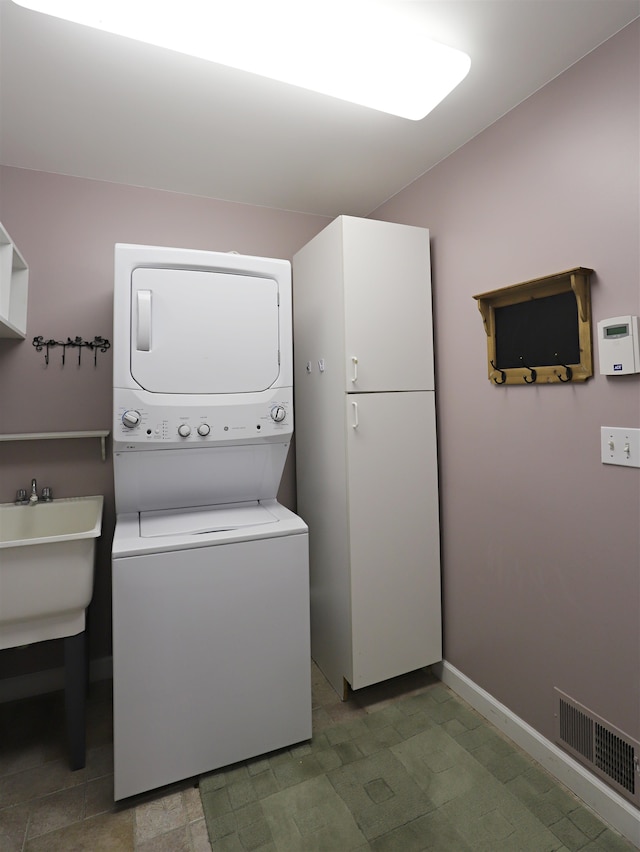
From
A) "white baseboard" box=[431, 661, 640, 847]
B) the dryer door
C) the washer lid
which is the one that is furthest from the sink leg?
"white baseboard" box=[431, 661, 640, 847]

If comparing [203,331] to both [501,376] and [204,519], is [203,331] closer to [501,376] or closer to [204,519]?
[204,519]

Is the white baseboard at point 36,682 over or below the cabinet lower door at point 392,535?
below

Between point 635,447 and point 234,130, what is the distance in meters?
1.94

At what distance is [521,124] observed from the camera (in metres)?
1.82

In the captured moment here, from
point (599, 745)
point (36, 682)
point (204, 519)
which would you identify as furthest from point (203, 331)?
point (599, 745)

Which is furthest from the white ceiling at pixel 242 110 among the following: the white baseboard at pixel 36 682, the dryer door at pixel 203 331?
the white baseboard at pixel 36 682

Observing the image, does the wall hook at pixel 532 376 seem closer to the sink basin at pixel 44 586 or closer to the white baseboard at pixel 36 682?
the sink basin at pixel 44 586

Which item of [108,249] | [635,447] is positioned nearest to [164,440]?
[108,249]

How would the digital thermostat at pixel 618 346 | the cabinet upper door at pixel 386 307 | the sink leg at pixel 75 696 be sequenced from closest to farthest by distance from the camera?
the digital thermostat at pixel 618 346, the sink leg at pixel 75 696, the cabinet upper door at pixel 386 307

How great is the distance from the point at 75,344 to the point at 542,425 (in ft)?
7.06

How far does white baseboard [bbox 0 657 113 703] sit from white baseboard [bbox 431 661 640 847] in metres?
1.75

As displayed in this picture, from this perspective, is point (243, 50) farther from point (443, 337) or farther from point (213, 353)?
point (443, 337)

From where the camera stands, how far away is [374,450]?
2129 mm

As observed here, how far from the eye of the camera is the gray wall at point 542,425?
1496 millimetres
